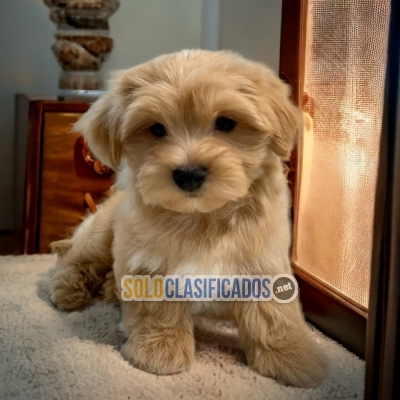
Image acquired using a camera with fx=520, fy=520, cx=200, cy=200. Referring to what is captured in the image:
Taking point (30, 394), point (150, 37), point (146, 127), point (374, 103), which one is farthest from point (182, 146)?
point (150, 37)

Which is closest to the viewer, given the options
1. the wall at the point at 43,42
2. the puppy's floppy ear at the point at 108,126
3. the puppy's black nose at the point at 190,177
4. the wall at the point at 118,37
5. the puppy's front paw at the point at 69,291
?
the puppy's black nose at the point at 190,177

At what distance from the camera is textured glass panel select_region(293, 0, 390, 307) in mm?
1175

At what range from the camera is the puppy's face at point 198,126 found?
41.3 inches

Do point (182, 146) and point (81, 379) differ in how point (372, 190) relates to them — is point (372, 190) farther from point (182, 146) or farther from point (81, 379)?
point (81, 379)

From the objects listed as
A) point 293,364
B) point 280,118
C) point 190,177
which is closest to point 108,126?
point 190,177

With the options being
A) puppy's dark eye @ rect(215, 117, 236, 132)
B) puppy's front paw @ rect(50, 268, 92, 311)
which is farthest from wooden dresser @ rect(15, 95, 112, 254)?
puppy's dark eye @ rect(215, 117, 236, 132)

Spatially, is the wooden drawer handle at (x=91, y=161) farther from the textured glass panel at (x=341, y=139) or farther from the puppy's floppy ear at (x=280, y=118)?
the puppy's floppy ear at (x=280, y=118)

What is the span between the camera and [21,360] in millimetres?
1186

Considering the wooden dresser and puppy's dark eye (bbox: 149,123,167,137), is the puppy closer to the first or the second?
puppy's dark eye (bbox: 149,123,167,137)

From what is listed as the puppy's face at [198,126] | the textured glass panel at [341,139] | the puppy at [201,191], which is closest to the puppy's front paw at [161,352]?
the puppy at [201,191]

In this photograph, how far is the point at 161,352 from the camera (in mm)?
1146

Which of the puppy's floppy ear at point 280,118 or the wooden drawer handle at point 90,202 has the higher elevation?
the puppy's floppy ear at point 280,118

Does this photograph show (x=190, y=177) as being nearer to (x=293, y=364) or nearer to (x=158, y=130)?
(x=158, y=130)

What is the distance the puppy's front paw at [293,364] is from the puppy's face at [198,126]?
36cm
